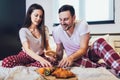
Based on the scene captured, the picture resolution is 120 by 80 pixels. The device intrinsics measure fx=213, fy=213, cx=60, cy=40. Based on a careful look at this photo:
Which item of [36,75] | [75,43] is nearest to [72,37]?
[75,43]

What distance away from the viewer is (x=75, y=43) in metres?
1.84

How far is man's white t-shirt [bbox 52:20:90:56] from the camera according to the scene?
183 centimetres

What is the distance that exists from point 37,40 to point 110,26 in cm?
145

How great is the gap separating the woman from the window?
1.33 metres

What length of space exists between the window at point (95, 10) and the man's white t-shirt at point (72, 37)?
119 cm

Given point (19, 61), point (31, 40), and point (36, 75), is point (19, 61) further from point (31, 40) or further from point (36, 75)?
point (36, 75)

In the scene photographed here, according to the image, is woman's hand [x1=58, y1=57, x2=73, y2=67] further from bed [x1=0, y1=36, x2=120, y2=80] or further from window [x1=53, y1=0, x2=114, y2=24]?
window [x1=53, y1=0, x2=114, y2=24]

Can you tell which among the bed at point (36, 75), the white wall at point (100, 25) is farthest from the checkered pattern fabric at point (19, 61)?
the white wall at point (100, 25)

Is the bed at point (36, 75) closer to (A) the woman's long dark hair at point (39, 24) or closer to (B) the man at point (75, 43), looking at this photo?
(B) the man at point (75, 43)

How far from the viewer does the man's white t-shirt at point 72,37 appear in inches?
72.2

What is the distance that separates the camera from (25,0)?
3.36m

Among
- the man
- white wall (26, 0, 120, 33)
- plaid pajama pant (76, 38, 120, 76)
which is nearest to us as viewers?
plaid pajama pant (76, 38, 120, 76)

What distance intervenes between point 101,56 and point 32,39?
0.59 meters

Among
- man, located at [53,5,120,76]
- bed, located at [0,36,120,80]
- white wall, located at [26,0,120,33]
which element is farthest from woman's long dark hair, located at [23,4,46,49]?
white wall, located at [26,0,120,33]
